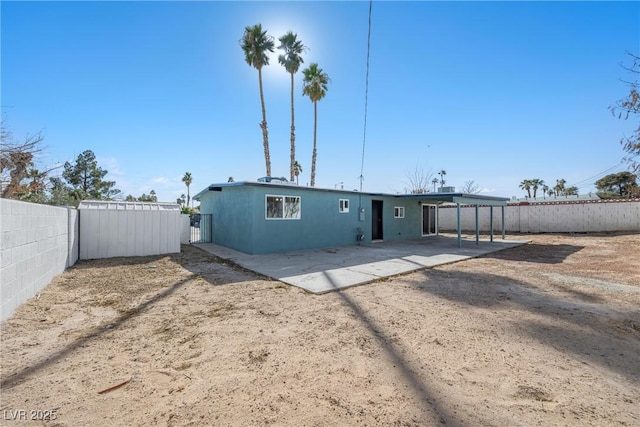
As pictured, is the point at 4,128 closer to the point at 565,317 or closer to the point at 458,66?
the point at 565,317

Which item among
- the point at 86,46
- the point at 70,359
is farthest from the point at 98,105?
the point at 70,359

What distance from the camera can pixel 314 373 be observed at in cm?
255

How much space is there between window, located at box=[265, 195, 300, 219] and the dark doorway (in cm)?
473

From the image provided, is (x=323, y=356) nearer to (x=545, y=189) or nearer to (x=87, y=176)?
(x=87, y=176)

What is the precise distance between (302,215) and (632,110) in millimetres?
9132

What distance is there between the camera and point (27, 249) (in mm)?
4141

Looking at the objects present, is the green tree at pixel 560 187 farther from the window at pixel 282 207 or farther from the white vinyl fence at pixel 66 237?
the white vinyl fence at pixel 66 237

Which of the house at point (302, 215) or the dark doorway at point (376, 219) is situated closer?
the house at point (302, 215)

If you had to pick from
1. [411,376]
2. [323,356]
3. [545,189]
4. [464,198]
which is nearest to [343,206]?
[464,198]

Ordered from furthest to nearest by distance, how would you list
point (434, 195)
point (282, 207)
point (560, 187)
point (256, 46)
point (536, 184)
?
point (560, 187)
point (536, 184)
point (256, 46)
point (434, 195)
point (282, 207)

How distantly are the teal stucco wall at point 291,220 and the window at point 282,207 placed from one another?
0.15 m

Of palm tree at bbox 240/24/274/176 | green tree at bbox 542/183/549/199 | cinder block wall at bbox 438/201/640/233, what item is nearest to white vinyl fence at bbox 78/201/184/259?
palm tree at bbox 240/24/274/176

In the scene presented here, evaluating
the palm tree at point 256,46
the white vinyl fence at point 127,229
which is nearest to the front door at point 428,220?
the white vinyl fence at point 127,229

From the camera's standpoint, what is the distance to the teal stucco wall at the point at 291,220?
953 centimetres
